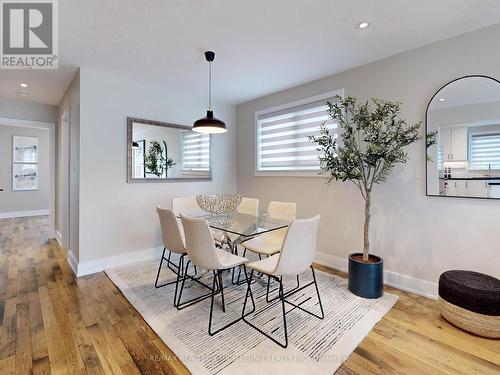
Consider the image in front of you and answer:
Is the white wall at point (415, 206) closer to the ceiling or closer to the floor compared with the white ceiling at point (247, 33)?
closer to the floor

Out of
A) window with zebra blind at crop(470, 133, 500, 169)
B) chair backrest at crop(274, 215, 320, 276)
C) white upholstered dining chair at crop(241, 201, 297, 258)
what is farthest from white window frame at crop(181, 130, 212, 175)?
window with zebra blind at crop(470, 133, 500, 169)

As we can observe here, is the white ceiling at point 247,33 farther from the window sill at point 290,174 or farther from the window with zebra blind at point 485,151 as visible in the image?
the window sill at point 290,174

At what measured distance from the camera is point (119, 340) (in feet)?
6.22

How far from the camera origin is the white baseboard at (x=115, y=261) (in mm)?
3129

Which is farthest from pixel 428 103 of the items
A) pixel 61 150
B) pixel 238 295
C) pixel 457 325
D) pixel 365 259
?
pixel 61 150

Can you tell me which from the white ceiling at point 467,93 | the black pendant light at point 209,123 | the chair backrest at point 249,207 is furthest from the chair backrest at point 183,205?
the white ceiling at point 467,93

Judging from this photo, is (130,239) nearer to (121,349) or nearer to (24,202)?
(121,349)

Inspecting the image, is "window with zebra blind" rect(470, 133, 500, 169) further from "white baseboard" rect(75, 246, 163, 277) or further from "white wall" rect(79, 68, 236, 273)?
"white baseboard" rect(75, 246, 163, 277)

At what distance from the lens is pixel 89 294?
2.62 metres

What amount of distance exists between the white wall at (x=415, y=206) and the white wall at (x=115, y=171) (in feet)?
7.48

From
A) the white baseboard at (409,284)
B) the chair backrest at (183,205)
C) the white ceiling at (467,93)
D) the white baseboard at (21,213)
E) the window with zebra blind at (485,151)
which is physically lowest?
the white baseboard at (409,284)

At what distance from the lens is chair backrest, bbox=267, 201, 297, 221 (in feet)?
9.99

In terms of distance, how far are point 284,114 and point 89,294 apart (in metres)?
3.50

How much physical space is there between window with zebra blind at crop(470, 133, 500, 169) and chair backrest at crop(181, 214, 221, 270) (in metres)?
2.50
